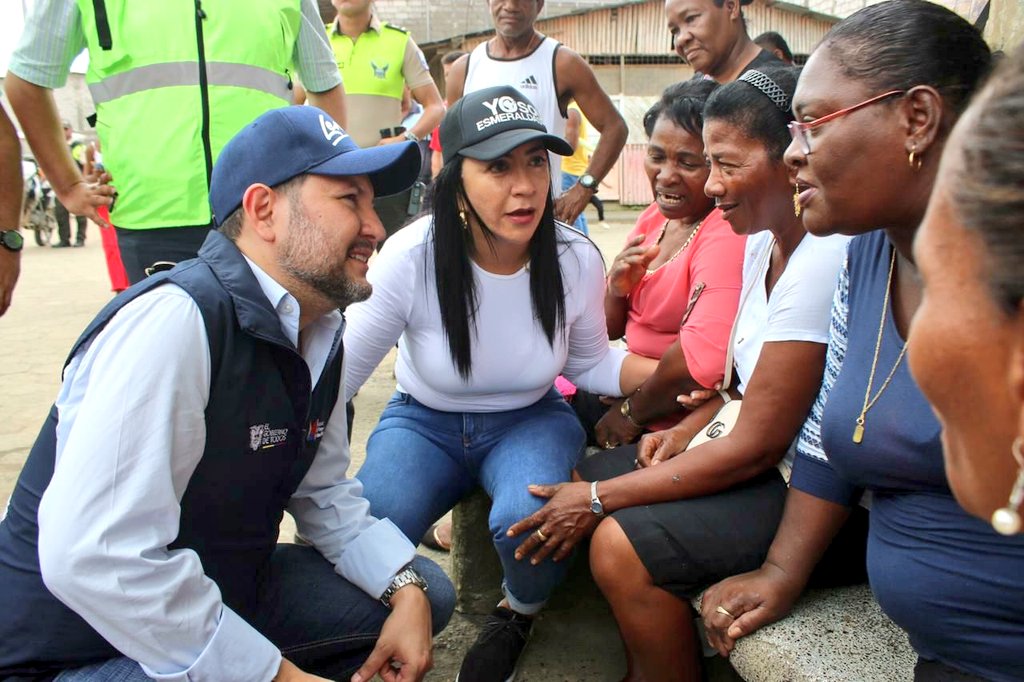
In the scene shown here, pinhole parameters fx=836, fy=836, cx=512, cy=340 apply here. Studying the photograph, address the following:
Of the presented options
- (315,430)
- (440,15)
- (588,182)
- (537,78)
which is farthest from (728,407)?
(440,15)

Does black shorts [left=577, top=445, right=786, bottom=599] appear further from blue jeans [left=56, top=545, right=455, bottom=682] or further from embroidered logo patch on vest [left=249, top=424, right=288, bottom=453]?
embroidered logo patch on vest [left=249, top=424, right=288, bottom=453]

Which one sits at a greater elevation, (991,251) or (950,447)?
(991,251)

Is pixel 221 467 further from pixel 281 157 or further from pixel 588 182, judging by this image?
pixel 588 182

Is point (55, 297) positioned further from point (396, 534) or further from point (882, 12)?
point (882, 12)

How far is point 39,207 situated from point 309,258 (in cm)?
1457

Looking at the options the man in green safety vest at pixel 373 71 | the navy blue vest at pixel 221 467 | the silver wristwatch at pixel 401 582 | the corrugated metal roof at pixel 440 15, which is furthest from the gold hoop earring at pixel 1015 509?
the corrugated metal roof at pixel 440 15

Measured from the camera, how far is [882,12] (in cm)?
169

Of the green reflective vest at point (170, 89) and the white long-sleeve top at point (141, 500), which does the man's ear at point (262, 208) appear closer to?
the white long-sleeve top at point (141, 500)

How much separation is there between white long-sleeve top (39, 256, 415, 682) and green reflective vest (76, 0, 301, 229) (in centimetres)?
127

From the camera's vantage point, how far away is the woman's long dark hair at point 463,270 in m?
2.61

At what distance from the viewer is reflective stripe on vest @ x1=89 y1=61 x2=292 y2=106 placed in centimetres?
273

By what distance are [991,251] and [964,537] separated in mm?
911

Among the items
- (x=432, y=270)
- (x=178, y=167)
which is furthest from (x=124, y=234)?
(x=432, y=270)

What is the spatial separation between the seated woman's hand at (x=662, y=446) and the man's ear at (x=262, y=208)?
120 cm
